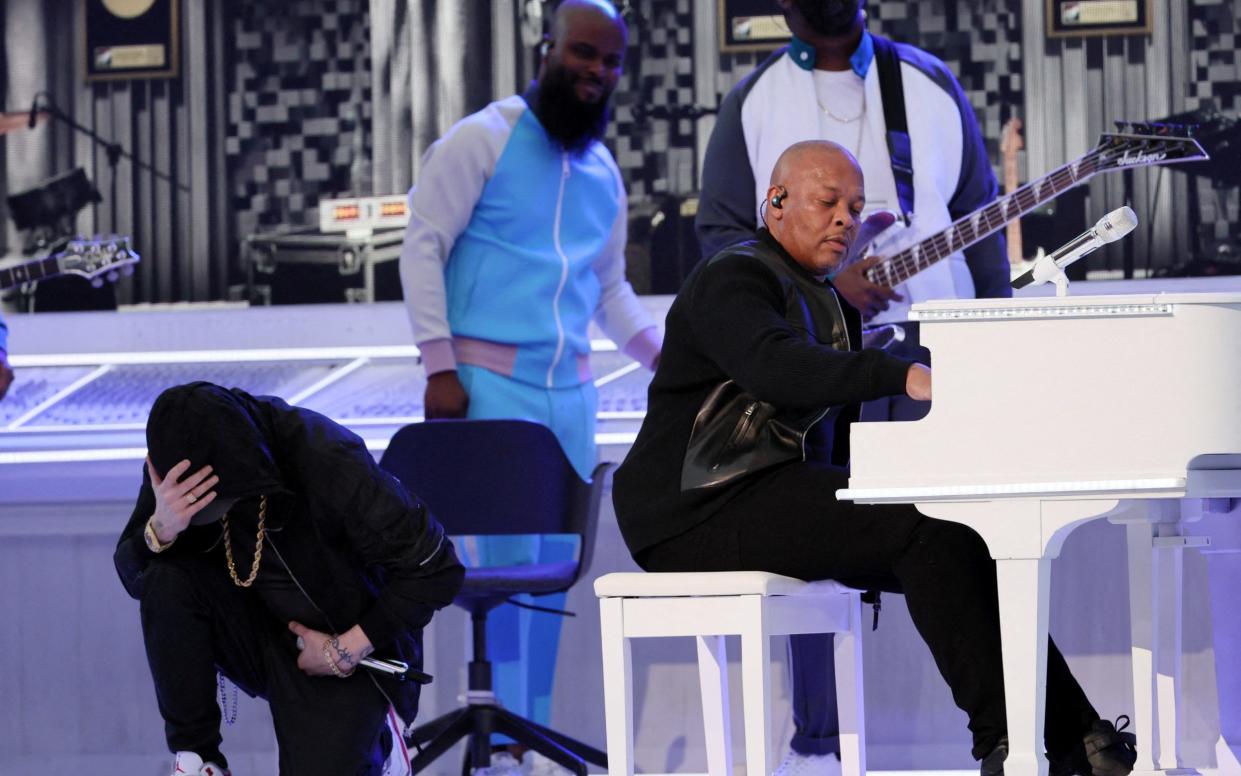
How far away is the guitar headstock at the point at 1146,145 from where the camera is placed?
127 inches

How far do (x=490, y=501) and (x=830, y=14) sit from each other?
121 centimetres

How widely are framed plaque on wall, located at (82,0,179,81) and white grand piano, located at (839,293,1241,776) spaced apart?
3.06 metres

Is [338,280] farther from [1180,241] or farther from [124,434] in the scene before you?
[1180,241]

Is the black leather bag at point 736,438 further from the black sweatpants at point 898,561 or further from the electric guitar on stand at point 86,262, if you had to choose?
the electric guitar on stand at point 86,262

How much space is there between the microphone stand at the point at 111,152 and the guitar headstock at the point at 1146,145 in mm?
2603

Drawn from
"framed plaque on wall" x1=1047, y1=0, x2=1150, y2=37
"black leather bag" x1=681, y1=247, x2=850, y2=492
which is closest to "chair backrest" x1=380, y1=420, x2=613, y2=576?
"black leather bag" x1=681, y1=247, x2=850, y2=492

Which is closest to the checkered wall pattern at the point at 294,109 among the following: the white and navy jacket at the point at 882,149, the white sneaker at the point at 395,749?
the white and navy jacket at the point at 882,149

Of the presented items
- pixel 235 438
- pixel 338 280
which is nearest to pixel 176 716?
pixel 235 438

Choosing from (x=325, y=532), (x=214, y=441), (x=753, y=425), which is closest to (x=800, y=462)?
(x=753, y=425)

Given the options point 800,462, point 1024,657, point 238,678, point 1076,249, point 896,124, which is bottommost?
point 238,678

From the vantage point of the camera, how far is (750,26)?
4.60m

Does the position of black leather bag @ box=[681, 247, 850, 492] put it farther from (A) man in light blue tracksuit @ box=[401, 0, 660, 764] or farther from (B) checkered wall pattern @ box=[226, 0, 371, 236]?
(B) checkered wall pattern @ box=[226, 0, 371, 236]

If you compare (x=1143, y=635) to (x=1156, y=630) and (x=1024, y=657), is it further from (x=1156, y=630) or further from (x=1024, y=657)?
(x=1024, y=657)

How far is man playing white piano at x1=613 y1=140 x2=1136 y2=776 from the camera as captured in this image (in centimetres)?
241
